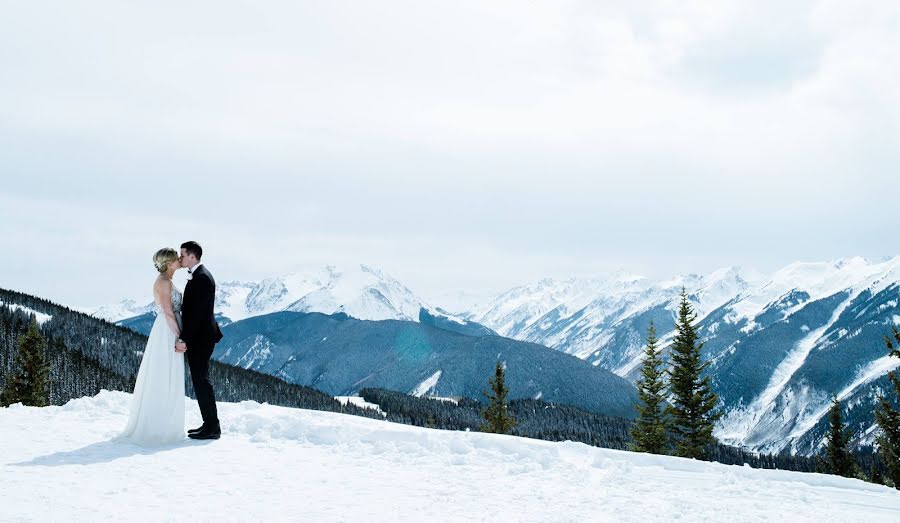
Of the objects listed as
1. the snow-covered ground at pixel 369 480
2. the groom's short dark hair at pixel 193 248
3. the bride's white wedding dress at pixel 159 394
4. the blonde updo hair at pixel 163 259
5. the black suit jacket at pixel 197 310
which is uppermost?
the groom's short dark hair at pixel 193 248

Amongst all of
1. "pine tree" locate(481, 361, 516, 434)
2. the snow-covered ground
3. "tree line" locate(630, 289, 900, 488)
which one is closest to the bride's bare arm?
the snow-covered ground

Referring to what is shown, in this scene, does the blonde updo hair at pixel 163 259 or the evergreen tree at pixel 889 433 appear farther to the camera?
the evergreen tree at pixel 889 433

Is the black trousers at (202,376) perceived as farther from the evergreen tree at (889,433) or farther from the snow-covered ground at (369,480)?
the evergreen tree at (889,433)

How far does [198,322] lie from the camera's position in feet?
35.7

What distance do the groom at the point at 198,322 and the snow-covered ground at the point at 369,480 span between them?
1.05 metres

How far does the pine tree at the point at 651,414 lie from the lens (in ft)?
128

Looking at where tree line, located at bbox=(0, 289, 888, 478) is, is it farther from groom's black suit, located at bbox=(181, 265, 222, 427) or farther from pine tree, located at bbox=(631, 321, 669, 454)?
groom's black suit, located at bbox=(181, 265, 222, 427)

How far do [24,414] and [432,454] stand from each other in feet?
28.7

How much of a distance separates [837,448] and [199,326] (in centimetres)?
5118

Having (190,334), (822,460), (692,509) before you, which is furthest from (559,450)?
(822,460)

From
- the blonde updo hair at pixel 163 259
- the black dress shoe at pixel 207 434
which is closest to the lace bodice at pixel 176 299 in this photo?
the blonde updo hair at pixel 163 259

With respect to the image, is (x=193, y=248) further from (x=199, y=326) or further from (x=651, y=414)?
(x=651, y=414)

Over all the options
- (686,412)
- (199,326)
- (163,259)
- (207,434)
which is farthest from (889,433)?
(163,259)

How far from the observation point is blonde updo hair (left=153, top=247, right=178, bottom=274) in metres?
10.9
